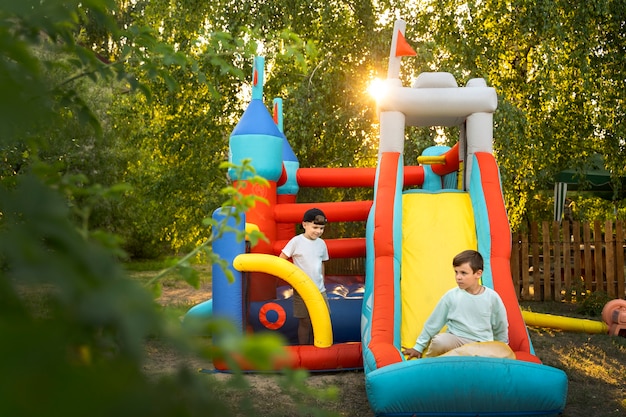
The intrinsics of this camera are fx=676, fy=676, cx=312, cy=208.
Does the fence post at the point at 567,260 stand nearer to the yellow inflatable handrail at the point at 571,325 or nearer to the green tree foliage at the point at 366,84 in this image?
the green tree foliage at the point at 366,84

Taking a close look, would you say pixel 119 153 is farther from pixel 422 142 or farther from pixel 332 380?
pixel 332 380

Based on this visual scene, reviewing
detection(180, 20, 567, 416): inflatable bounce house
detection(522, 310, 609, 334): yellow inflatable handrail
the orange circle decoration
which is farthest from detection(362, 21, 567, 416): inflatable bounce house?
detection(522, 310, 609, 334): yellow inflatable handrail

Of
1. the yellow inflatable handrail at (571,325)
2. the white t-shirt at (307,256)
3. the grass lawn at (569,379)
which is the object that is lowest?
the grass lawn at (569,379)

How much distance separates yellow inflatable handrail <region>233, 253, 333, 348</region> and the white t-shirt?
1.41 ft

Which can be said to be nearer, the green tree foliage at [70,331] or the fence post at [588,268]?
the green tree foliage at [70,331]

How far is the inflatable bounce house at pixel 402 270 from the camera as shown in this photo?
3820mm

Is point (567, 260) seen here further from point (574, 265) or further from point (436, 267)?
point (436, 267)

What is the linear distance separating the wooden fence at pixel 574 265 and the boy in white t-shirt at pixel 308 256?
5.95 meters

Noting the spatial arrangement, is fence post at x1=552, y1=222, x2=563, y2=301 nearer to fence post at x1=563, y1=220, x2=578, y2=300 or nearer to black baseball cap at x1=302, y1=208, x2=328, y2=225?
fence post at x1=563, y1=220, x2=578, y2=300

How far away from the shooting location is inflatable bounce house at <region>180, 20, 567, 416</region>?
3.82 meters

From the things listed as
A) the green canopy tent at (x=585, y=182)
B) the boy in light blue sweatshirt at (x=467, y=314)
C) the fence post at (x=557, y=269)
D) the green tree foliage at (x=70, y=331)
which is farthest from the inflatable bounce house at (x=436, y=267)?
the green canopy tent at (x=585, y=182)

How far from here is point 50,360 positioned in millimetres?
466

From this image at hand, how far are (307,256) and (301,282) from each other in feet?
1.83

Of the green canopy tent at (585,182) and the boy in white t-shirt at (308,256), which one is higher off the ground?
the green canopy tent at (585,182)
